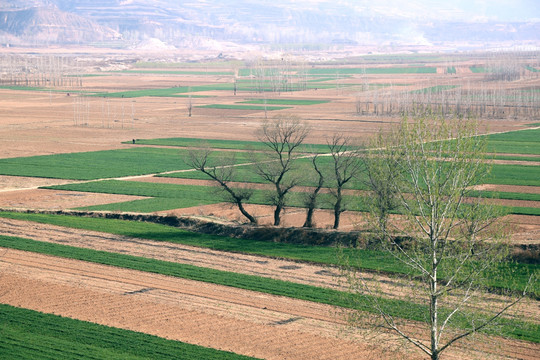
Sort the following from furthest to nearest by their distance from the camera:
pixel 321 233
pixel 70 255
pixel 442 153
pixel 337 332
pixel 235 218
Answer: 1. pixel 235 218
2. pixel 321 233
3. pixel 70 255
4. pixel 337 332
5. pixel 442 153

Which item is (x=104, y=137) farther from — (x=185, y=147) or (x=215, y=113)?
(x=215, y=113)

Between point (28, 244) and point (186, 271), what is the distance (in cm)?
1206

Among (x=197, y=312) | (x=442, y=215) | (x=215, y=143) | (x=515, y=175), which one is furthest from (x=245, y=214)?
(x=215, y=143)

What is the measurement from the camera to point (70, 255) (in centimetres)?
4594

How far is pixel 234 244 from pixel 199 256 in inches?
146

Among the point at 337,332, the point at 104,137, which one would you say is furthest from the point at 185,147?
the point at 337,332

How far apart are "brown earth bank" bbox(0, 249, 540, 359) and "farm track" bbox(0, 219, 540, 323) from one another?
361 centimetres

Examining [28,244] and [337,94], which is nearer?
[28,244]

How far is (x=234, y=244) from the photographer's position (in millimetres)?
49562

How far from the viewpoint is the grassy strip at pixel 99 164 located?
79.2m

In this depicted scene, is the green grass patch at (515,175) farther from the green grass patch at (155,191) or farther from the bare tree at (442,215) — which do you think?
the bare tree at (442,215)

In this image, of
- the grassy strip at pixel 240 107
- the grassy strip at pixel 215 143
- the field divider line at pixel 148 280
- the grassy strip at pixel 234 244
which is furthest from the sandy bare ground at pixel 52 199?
the grassy strip at pixel 240 107

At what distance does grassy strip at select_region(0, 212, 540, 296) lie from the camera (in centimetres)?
4253

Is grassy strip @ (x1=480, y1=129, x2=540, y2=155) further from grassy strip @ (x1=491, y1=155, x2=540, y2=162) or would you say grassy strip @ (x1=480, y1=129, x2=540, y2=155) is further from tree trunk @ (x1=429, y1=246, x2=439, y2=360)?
tree trunk @ (x1=429, y1=246, x2=439, y2=360)
